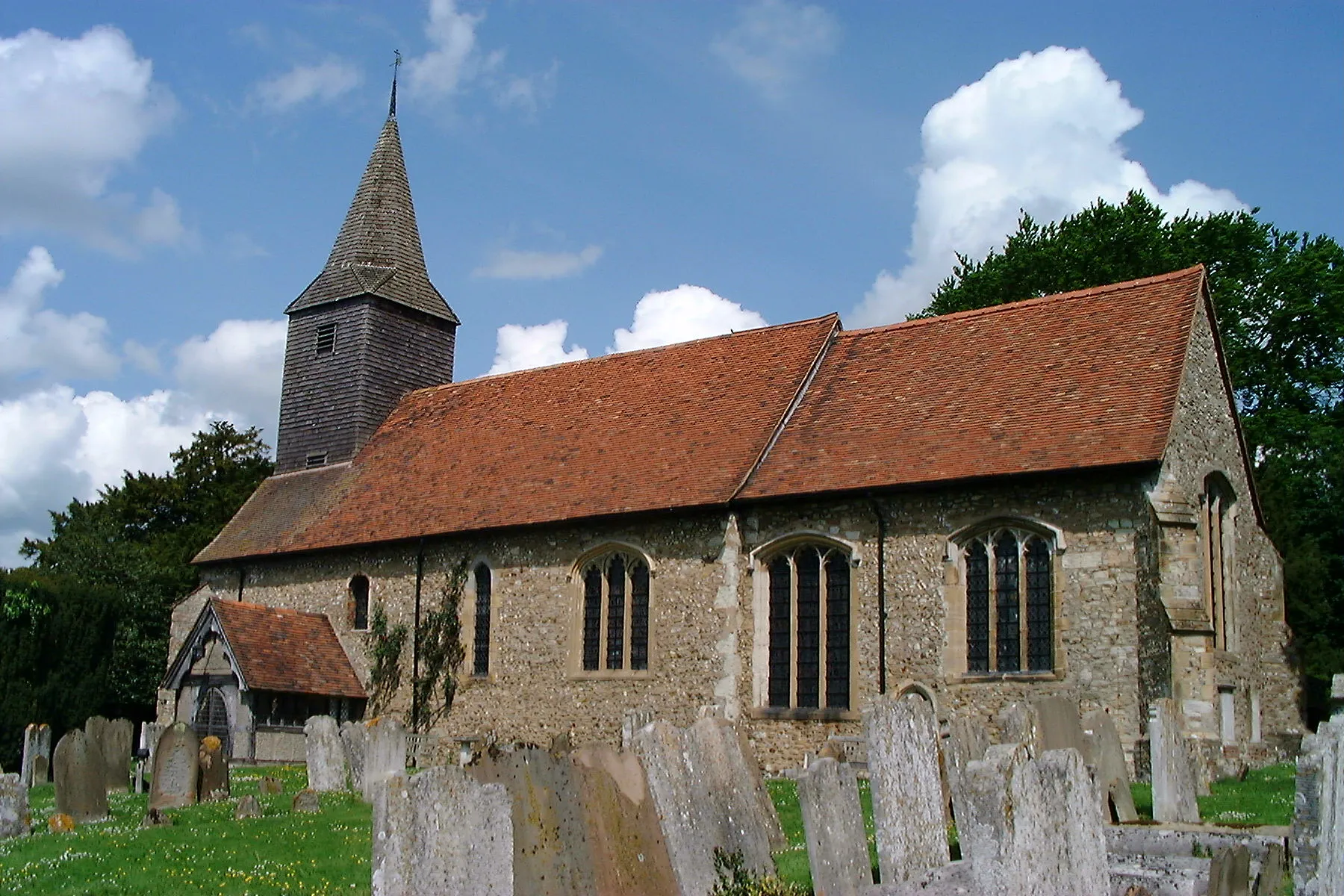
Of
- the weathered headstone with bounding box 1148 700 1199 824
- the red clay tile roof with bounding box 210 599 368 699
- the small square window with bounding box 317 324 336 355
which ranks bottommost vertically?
the weathered headstone with bounding box 1148 700 1199 824

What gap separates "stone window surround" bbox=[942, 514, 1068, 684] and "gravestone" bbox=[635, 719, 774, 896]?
903cm

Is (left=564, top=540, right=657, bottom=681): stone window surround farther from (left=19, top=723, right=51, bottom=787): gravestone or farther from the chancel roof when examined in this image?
(left=19, top=723, right=51, bottom=787): gravestone

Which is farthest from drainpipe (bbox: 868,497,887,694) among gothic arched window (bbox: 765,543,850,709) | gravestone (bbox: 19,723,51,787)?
gravestone (bbox: 19,723,51,787)

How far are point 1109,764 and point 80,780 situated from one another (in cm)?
1152

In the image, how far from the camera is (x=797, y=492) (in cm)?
2058

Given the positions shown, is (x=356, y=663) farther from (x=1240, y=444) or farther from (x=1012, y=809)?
(x=1012, y=809)

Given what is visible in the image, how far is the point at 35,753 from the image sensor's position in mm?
22859

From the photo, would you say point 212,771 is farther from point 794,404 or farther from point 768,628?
point 794,404

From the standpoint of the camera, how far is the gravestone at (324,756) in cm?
1911

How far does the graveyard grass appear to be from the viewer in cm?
1098

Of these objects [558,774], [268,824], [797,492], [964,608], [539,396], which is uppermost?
[539,396]

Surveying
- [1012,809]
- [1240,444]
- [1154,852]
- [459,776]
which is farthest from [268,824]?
[1240,444]

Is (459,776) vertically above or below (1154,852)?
above

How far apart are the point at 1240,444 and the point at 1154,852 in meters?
14.2
